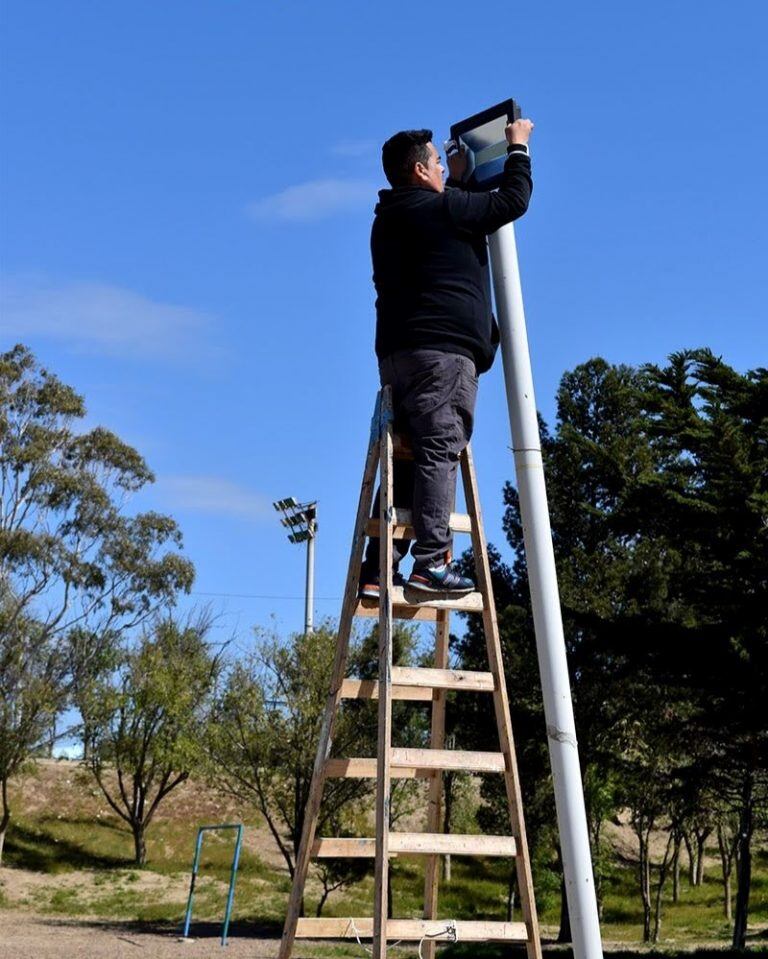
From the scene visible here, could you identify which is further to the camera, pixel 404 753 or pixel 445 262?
pixel 445 262

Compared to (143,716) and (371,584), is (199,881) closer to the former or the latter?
(143,716)

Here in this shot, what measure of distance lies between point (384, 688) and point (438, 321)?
143 centimetres

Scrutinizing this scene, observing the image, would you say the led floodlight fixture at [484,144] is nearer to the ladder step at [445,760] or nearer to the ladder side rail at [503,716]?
the ladder side rail at [503,716]

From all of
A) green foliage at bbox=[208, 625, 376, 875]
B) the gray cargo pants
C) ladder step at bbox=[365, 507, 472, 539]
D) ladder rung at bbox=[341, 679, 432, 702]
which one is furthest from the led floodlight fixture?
green foliage at bbox=[208, 625, 376, 875]

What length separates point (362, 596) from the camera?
510 centimetres

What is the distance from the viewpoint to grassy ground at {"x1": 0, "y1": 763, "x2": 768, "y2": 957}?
33.9m

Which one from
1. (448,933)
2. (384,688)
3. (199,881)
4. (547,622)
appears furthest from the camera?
(199,881)

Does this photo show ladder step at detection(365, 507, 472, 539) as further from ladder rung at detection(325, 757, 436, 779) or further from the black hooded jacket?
ladder rung at detection(325, 757, 436, 779)

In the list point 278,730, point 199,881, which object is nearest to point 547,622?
point 278,730

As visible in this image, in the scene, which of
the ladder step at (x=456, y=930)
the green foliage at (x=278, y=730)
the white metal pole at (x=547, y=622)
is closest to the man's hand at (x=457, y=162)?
the white metal pole at (x=547, y=622)

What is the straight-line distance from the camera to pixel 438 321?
4664 millimetres

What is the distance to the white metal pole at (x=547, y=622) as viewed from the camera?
3893 millimetres

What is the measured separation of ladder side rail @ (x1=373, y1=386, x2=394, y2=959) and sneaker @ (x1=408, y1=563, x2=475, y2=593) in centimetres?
14

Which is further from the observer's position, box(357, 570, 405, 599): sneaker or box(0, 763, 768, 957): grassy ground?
box(0, 763, 768, 957): grassy ground
